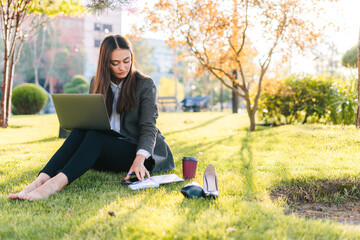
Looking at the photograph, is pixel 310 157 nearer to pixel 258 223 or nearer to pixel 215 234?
pixel 258 223

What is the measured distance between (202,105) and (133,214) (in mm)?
20054

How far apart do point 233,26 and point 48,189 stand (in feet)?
15.4

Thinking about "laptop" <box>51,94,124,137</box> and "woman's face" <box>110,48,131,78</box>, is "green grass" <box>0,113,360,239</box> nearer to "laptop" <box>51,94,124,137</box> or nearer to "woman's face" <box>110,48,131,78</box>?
"laptop" <box>51,94,124,137</box>

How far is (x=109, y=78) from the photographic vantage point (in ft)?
9.03

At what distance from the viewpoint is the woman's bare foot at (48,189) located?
6.99 ft

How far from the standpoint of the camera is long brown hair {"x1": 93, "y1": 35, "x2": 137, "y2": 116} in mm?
2670

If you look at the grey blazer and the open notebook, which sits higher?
the grey blazer

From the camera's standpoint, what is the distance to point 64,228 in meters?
1.70

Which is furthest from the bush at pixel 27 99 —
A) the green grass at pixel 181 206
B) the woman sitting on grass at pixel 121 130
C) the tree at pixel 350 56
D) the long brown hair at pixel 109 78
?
the tree at pixel 350 56

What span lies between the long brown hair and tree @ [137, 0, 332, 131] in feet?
11.3

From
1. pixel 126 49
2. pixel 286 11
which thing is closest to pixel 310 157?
pixel 126 49

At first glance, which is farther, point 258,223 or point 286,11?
point 286,11

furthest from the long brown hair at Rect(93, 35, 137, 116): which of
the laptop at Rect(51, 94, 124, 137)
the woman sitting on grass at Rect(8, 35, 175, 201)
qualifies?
the laptop at Rect(51, 94, 124, 137)

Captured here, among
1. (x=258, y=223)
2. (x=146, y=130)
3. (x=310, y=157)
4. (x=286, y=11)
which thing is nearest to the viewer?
(x=258, y=223)
